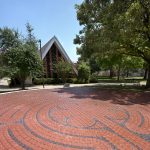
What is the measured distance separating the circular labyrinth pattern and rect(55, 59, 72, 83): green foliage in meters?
22.9

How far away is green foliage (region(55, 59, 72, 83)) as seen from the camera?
32.9 metres

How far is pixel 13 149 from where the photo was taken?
526 centimetres

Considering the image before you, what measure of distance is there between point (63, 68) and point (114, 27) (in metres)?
18.5

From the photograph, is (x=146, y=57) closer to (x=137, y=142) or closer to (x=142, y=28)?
(x=142, y=28)

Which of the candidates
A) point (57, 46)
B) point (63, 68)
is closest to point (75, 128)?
point (63, 68)

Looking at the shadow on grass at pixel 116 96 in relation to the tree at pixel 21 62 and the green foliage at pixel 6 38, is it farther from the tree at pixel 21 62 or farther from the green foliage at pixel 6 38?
the green foliage at pixel 6 38

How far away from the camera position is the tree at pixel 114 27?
14703mm

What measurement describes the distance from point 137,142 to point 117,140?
58cm

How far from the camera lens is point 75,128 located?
6934mm

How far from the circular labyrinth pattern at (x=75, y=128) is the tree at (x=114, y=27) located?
7524mm

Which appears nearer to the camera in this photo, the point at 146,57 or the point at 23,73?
the point at 146,57

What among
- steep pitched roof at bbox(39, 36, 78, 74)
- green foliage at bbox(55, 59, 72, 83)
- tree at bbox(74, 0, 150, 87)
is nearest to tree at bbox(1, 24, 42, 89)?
tree at bbox(74, 0, 150, 87)

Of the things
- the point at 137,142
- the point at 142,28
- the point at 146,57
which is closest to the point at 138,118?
the point at 137,142

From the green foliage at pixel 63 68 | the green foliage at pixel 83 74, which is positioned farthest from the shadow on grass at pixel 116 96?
the green foliage at pixel 83 74
